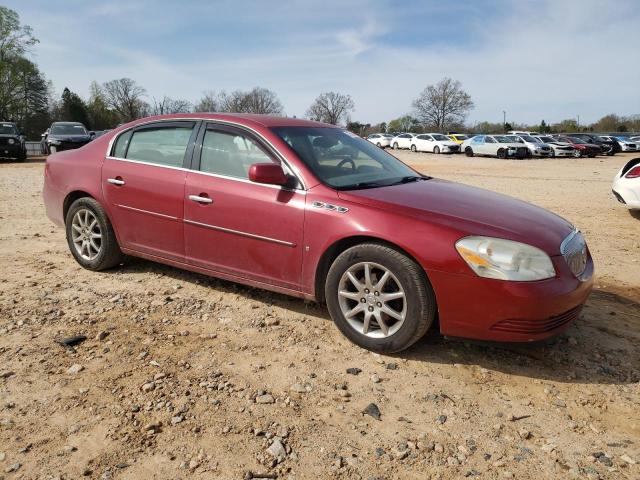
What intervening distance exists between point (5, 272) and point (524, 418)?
468cm

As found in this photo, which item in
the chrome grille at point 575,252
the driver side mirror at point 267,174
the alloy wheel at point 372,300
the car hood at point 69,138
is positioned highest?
the car hood at point 69,138

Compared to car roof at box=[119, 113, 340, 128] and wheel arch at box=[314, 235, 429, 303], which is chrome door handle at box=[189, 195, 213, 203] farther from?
wheel arch at box=[314, 235, 429, 303]

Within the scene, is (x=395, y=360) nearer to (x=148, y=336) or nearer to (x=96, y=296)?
(x=148, y=336)

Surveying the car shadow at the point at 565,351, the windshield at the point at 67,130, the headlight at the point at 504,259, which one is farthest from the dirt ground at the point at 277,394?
the windshield at the point at 67,130

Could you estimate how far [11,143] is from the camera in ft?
70.7

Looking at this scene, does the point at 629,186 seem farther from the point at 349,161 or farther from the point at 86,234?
the point at 86,234

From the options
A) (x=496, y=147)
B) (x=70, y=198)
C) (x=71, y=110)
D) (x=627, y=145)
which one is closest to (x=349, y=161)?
(x=70, y=198)

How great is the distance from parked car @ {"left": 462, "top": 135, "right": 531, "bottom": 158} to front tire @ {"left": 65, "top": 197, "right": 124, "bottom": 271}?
29.8m

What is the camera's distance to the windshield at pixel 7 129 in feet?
72.3

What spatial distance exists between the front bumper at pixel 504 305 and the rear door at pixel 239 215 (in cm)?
109

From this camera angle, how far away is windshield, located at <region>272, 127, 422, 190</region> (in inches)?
149

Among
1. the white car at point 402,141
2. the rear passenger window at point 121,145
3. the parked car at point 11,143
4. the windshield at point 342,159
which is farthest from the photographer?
the white car at point 402,141

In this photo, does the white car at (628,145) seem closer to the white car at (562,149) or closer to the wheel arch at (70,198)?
the white car at (562,149)

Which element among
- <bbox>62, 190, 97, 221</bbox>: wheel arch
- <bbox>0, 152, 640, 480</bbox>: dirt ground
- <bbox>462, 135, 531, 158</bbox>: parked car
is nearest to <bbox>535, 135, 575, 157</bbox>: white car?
<bbox>462, 135, 531, 158</bbox>: parked car
